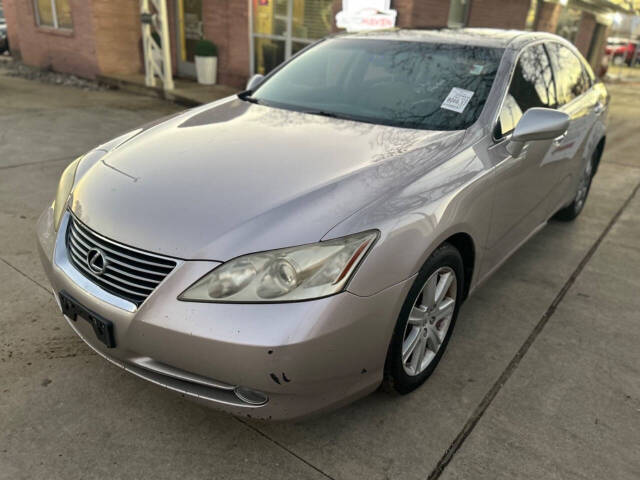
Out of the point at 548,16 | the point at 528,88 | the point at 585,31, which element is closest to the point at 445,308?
the point at 528,88

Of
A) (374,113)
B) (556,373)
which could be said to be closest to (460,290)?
(556,373)

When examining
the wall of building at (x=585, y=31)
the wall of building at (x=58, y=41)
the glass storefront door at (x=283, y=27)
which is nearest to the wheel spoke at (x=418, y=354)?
the glass storefront door at (x=283, y=27)

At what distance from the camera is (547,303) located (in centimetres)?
337

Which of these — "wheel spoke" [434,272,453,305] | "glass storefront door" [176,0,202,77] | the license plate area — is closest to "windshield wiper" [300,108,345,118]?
"wheel spoke" [434,272,453,305]

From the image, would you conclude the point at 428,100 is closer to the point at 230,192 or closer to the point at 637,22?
the point at 230,192

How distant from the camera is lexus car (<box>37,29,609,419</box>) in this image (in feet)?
5.94

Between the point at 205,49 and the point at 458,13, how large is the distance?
200 inches

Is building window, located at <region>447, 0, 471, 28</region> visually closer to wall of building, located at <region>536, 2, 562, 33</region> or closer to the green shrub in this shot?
wall of building, located at <region>536, 2, 562, 33</region>

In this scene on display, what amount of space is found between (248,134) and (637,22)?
77.1ft

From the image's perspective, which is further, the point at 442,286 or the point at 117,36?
the point at 117,36

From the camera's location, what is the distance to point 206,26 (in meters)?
10.9

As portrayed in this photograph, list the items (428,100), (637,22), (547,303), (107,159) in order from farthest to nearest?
(637,22)
(547,303)
(428,100)
(107,159)

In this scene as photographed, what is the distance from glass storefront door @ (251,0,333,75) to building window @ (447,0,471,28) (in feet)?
8.05

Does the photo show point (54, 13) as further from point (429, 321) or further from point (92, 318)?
point (429, 321)
